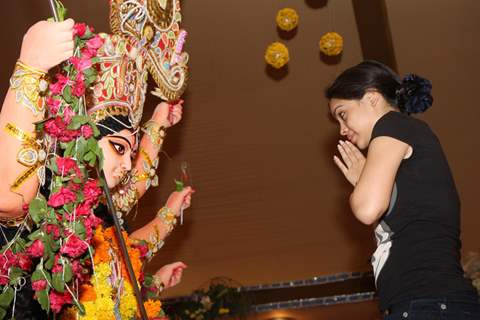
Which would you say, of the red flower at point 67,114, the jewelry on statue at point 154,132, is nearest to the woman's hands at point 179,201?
the jewelry on statue at point 154,132

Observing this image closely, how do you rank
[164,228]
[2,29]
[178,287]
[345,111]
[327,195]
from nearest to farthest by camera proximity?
[345,111] < [164,228] < [2,29] < [327,195] < [178,287]

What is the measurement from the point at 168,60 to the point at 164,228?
684 millimetres

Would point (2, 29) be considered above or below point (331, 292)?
Result: above

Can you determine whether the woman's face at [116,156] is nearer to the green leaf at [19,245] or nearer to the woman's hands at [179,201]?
the green leaf at [19,245]

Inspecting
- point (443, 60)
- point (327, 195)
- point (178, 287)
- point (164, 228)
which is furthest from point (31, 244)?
point (178, 287)

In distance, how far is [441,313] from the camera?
1.80 meters

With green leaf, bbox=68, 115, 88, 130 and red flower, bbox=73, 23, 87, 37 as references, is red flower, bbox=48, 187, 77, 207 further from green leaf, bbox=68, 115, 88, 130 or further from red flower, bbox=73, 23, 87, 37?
red flower, bbox=73, 23, 87, 37

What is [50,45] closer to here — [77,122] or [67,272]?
[77,122]

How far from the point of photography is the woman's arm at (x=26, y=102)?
6.41 ft

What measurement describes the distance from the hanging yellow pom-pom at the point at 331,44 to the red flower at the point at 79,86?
3111 millimetres

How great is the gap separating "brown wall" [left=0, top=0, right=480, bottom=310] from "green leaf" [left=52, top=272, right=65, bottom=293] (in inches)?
120

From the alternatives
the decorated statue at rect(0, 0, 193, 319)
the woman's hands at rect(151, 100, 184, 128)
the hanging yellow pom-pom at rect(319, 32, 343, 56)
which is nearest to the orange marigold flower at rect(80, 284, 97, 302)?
the decorated statue at rect(0, 0, 193, 319)

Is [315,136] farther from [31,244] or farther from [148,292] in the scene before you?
[31,244]

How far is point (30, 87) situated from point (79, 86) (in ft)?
0.51
